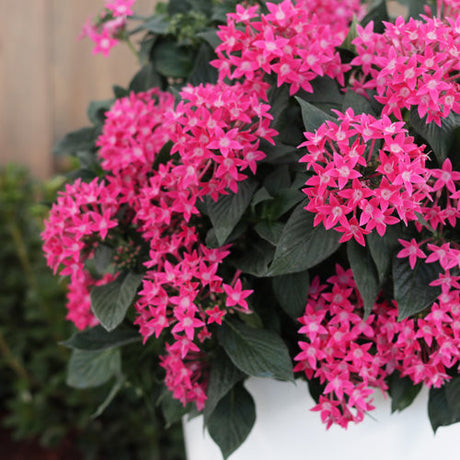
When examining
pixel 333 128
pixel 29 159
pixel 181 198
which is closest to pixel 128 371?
pixel 181 198

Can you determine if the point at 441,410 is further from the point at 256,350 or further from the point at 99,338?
the point at 99,338

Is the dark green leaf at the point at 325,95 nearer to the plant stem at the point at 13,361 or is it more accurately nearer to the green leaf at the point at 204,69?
the green leaf at the point at 204,69

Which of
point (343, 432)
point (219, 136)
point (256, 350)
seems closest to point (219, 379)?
point (256, 350)

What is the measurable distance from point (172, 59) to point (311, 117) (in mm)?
367

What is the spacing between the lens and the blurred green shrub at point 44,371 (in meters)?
1.39

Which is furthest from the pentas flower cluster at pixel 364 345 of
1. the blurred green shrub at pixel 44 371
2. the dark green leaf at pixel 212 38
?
the blurred green shrub at pixel 44 371

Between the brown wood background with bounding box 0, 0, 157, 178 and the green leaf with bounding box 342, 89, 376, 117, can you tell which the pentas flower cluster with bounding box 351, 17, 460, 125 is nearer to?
the green leaf with bounding box 342, 89, 376, 117

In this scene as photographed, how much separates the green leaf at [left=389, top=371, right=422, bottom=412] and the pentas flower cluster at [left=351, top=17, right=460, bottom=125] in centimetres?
30

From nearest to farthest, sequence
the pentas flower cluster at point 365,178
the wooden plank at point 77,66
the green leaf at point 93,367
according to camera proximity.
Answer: the pentas flower cluster at point 365,178
the green leaf at point 93,367
the wooden plank at point 77,66

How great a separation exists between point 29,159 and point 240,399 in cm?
145

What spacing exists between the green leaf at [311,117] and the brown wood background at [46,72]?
1.32m

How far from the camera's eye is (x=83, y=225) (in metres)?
0.61

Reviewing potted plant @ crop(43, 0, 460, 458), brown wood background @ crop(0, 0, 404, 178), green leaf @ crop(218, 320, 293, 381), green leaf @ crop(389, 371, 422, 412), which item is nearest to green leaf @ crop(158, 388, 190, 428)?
potted plant @ crop(43, 0, 460, 458)

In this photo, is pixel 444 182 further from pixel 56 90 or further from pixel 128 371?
pixel 56 90
